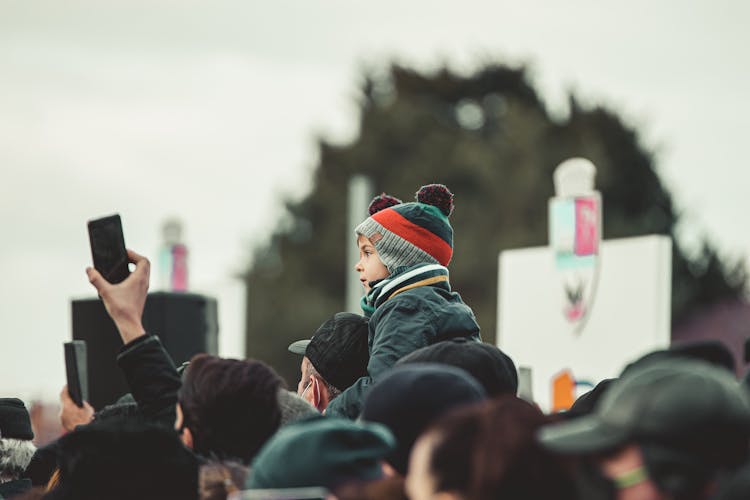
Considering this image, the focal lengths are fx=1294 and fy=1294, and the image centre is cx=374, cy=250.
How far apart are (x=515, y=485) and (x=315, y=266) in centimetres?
2987

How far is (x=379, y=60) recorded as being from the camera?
34.7 metres

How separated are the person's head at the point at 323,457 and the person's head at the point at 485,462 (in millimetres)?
233

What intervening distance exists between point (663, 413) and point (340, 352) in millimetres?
2132

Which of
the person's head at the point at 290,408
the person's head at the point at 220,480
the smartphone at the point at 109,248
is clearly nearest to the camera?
the person's head at the point at 220,480

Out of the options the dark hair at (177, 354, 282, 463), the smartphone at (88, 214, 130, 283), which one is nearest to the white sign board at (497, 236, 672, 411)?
the smartphone at (88, 214, 130, 283)

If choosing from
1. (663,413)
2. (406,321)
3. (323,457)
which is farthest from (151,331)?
(663,413)

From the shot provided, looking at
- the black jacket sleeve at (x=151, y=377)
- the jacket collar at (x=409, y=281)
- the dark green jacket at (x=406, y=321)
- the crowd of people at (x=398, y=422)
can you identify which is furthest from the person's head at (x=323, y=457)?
the jacket collar at (x=409, y=281)

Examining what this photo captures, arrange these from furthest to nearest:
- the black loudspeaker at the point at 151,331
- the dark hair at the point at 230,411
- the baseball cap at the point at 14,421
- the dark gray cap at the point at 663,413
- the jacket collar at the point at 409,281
Result: the black loudspeaker at the point at 151,331 < the baseball cap at the point at 14,421 < the jacket collar at the point at 409,281 < the dark hair at the point at 230,411 < the dark gray cap at the point at 663,413

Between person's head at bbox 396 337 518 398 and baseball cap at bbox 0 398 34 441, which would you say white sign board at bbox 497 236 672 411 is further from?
person's head at bbox 396 337 518 398

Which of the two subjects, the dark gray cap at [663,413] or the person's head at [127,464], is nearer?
the dark gray cap at [663,413]

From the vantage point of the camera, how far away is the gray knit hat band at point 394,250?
4.20 m

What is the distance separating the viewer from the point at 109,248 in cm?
358

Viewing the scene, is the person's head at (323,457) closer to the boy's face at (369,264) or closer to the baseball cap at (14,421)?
the boy's face at (369,264)

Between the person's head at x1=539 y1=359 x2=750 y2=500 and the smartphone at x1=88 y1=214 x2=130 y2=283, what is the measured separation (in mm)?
1707
